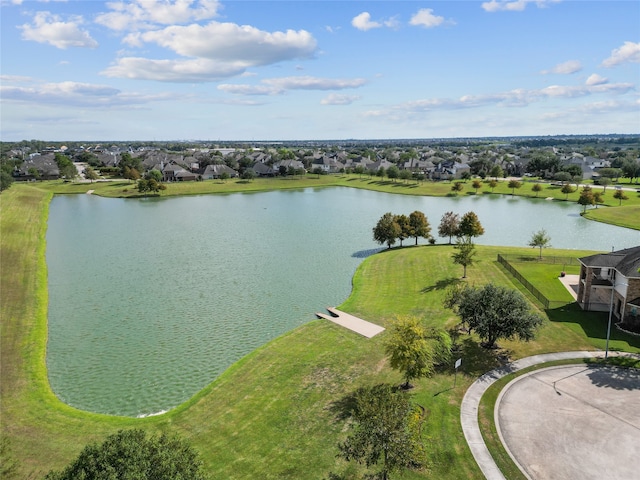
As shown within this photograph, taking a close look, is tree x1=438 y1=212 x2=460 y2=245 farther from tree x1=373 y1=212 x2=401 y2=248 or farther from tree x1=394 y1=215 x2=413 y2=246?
tree x1=373 y1=212 x2=401 y2=248

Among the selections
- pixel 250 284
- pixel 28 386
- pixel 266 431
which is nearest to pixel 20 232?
pixel 250 284

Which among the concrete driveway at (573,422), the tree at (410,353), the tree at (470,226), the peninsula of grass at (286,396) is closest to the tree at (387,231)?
the tree at (470,226)

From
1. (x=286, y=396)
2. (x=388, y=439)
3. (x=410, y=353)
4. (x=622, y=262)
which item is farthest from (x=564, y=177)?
(x=388, y=439)

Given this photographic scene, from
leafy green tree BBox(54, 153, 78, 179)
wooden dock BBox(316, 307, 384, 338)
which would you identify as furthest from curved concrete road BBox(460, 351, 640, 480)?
leafy green tree BBox(54, 153, 78, 179)

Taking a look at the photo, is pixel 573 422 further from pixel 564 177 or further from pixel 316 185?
pixel 316 185

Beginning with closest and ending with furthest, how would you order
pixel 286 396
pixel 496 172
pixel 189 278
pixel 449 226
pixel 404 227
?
pixel 286 396 < pixel 189 278 < pixel 449 226 < pixel 404 227 < pixel 496 172
